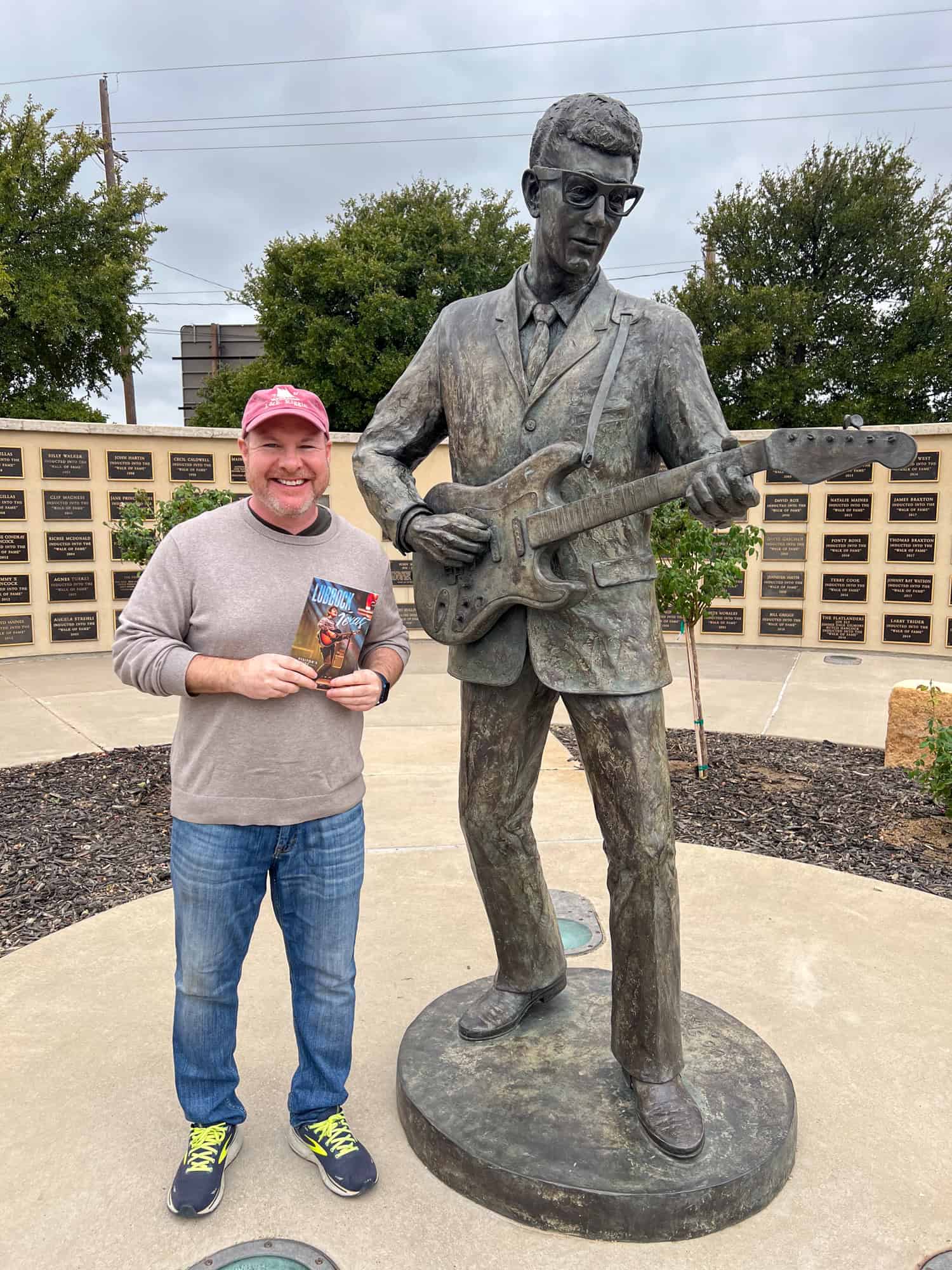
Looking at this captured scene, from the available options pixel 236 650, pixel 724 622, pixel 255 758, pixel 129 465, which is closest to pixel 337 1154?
pixel 255 758

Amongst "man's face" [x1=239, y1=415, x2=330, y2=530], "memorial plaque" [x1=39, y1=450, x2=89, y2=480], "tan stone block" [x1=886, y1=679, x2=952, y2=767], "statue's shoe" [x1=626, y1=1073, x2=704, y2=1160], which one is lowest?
"statue's shoe" [x1=626, y1=1073, x2=704, y2=1160]

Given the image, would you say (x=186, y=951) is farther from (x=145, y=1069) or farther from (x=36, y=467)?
(x=36, y=467)

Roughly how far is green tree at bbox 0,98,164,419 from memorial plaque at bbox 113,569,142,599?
396 inches

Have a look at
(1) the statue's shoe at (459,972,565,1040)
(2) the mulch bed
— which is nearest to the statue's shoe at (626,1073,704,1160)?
(1) the statue's shoe at (459,972,565,1040)

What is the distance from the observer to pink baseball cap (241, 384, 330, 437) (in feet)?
6.59

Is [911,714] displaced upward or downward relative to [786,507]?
downward

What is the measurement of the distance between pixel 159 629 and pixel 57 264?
1954 cm

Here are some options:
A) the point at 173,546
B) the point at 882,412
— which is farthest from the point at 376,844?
the point at 882,412

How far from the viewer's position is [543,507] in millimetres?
2070

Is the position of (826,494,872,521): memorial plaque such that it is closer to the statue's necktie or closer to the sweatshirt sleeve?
the statue's necktie

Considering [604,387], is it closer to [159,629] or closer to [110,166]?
[159,629]

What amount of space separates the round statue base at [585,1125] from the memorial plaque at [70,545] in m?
8.21

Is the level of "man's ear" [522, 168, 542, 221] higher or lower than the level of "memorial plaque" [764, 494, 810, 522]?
higher

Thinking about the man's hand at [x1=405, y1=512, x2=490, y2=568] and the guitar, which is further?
the man's hand at [x1=405, y1=512, x2=490, y2=568]
